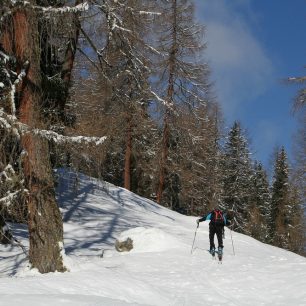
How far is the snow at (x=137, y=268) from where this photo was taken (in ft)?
26.7

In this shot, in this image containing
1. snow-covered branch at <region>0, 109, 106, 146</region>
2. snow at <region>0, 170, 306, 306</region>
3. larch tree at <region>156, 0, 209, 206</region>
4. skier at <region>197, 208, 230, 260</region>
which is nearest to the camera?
snow at <region>0, 170, 306, 306</region>

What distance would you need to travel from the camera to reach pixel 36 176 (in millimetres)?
9680

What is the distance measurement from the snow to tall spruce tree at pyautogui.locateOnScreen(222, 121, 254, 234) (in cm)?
2167

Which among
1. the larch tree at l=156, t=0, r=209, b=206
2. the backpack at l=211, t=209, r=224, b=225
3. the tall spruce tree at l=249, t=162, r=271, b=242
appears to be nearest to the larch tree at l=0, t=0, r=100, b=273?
the backpack at l=211, t=209, r=224, b=225

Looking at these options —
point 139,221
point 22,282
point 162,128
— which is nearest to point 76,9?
point 22,282

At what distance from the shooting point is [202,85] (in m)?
27.2

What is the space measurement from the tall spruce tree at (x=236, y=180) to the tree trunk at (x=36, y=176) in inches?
1243

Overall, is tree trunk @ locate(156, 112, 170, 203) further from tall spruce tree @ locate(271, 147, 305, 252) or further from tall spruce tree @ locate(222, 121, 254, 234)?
tall spruce tree @ locate(271, 147, 305, 252)

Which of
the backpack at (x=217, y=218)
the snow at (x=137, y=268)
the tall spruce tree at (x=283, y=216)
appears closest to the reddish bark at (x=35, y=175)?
the snow at (x=137, y=268)

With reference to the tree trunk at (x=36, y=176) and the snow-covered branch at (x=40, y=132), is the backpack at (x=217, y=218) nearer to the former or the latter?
Answer: the tree trunk at (x=36, y=176)

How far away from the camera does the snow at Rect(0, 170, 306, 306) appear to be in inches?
320

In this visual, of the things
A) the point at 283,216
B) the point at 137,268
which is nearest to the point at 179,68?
the point at 137,268

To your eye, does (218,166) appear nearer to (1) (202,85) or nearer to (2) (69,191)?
(1) (202,85)

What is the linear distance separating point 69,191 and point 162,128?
28.8ft
